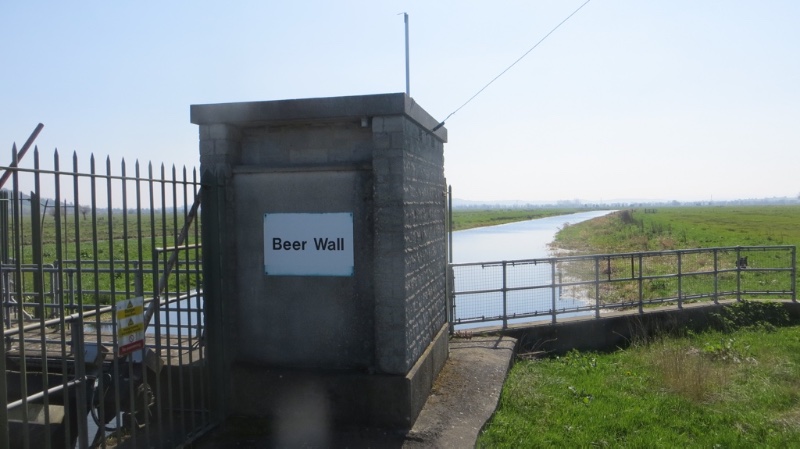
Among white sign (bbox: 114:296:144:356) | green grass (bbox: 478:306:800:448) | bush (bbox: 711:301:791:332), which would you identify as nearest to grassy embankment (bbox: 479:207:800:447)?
green grass (bbox: 478:306:800:448)

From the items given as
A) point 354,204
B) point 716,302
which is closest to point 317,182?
point 354,204

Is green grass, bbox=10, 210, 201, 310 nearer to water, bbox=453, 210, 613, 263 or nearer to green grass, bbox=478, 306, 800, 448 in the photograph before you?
green grass, bbox=478, 306, 800, 448

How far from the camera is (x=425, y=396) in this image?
6.43 m

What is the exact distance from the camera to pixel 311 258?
5.85m

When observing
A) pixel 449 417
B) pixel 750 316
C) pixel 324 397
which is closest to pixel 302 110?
pixel 324 397

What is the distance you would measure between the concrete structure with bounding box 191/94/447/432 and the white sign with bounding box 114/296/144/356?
1.12m

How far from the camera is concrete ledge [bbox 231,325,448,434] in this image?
5695 mm

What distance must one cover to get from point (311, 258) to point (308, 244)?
5.0 inches

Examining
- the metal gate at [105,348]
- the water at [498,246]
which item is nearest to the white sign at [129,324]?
the metal gate at [105,348]

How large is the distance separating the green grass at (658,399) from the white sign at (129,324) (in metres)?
2.93

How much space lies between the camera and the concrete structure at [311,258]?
567 cm

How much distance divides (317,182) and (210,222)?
3.23 ft

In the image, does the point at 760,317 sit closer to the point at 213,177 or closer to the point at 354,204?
the point at 354,204

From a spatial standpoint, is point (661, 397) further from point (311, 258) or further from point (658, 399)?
point (311, 258)
